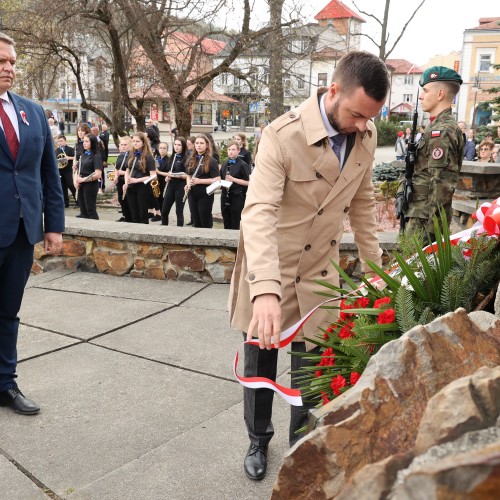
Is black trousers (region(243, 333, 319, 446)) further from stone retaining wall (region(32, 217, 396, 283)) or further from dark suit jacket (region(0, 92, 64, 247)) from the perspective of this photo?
stone retaining wall (region(32, 217, 396, 283))

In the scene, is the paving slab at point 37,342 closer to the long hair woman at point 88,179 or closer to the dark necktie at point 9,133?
the dark necktie at point 9,133

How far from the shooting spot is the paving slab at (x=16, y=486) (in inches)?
109

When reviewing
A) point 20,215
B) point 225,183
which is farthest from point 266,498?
point 225,183

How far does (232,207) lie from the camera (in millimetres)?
10078

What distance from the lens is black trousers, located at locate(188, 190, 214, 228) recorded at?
10.1 meters

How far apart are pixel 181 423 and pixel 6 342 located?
1.10m

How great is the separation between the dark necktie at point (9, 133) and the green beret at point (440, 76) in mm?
2856

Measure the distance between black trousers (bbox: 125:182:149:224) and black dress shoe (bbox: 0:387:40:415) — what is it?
7249mm

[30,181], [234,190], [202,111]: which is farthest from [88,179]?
[202,111]

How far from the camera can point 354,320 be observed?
227 cm

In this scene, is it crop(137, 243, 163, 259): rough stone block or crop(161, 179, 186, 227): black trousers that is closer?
crop(137, 243, 163, 259): rough stone block

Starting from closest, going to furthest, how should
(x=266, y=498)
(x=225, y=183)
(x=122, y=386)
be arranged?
(x=266, y=498) < (x=122, y=386) < (x=225, y=183)

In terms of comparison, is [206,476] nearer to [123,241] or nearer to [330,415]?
[330,415]

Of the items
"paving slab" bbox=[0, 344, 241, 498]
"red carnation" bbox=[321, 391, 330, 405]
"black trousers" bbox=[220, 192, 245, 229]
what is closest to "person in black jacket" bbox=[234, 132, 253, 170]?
"black trousers" bbox=[220, 192, 245, 229]
